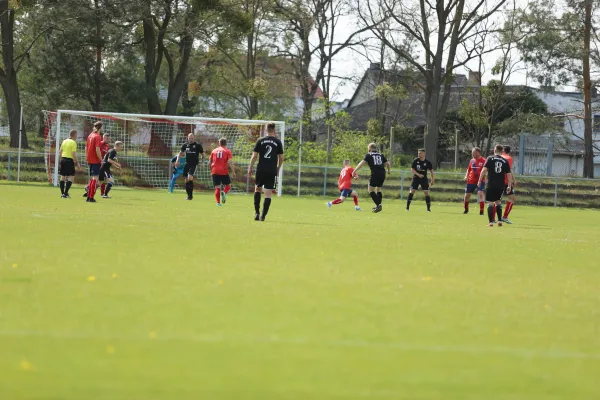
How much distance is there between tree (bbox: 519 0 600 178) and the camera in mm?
44562

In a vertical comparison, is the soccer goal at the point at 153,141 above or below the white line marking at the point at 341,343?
above

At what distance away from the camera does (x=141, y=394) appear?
469 cm

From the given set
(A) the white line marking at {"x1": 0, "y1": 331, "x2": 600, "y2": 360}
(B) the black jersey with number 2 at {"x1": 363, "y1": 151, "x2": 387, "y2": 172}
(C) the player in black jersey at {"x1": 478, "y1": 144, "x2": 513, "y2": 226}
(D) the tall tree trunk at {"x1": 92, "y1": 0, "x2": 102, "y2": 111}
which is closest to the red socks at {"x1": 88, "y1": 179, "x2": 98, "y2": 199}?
(B) the black jersey with number 2 at {"x1": 363, "y1": 151, "x2": 387, "y2": 172}

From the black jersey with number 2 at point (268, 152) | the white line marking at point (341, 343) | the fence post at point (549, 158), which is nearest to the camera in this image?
the white line marking at point (341, 343)

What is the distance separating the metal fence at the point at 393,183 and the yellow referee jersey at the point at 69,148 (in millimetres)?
13758

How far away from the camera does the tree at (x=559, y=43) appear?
44.6 metres

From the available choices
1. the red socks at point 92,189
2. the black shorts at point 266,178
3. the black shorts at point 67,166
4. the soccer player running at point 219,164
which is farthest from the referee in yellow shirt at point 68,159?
the black shorts at point 266,178

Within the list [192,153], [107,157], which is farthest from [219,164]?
[107,157]

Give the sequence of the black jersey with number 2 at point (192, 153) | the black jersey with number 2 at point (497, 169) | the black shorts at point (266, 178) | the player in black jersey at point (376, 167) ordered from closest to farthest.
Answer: the black shorts at point (266, 178) → the black jersey with number 2 at point (497, 169) → the player in black jersey at point (376, 167) → the black jersey with number 2 at point (192, 153)

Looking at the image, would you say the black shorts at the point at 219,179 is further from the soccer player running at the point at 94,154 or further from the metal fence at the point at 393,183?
the metal fence at the point at 393,183

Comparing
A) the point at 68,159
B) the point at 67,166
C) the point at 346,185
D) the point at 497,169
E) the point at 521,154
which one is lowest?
the point at 346,185

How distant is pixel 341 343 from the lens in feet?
20.1

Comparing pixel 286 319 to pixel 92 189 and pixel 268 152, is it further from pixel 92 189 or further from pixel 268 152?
pixel 92 189

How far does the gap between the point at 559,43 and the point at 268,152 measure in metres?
30.7
